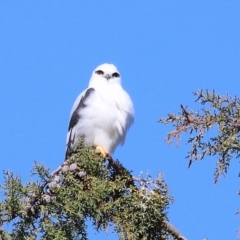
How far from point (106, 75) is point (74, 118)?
0.99 meters

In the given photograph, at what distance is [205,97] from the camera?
332 cm

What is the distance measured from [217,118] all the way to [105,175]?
46.5 inches

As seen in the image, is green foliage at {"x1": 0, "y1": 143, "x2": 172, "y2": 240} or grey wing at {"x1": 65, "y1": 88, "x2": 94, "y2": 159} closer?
green foliage at {"x1": 0, "y1": 143, "x2": 172, "y2": 240}

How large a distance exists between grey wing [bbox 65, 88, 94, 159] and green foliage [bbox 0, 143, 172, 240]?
290cm

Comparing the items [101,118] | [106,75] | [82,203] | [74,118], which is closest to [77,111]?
[74,118]

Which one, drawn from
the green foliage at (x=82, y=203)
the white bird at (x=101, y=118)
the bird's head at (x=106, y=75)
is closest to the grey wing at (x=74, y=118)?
the white bird at (x=101, y=118)

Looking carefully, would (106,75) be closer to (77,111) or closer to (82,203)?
(77,111)

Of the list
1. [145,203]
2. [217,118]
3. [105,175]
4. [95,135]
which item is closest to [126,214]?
[145,203]

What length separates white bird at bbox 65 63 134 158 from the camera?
22.7 feet

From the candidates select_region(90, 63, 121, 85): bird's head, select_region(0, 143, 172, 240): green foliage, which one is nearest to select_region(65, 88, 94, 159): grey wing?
select_region(90, 63, 121, 85): bird's head

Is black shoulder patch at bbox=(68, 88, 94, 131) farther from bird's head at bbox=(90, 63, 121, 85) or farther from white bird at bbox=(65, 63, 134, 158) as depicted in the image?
bird's head at bbox=(90, 63, 121, 85)

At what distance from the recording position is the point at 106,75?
313 inches

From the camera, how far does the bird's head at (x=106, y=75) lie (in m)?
7.80

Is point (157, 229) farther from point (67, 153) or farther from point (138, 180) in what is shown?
point (67, 153)
